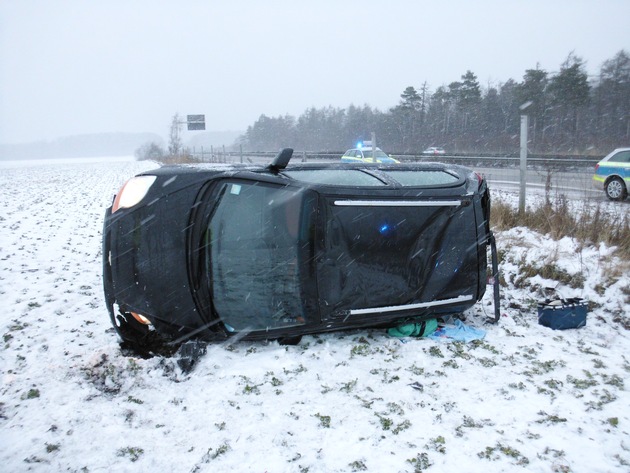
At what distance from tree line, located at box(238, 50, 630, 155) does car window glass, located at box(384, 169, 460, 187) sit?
29.0m

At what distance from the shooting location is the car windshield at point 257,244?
3.36 metres

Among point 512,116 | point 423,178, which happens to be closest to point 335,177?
point 423,178

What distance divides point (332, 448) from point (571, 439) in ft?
4.39

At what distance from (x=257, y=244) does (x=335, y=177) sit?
88 cm

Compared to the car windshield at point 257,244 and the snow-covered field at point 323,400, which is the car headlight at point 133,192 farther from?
the snow-covered field at point 323,400

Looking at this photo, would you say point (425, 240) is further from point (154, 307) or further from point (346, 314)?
point (154, 307)

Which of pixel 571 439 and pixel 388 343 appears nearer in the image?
pixel 571 439

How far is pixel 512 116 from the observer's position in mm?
48000

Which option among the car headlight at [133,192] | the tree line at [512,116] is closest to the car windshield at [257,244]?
the car headlight at [133,192]

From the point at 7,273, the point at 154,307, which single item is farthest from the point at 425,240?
the point at 7,273

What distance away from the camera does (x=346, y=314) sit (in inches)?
139

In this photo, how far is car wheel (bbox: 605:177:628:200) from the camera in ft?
36.7

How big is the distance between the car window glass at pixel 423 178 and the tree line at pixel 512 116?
1141 inches

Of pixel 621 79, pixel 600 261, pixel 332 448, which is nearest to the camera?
→ pixel 332 448
